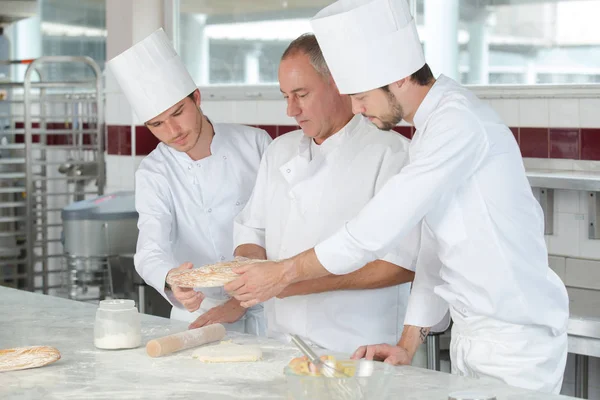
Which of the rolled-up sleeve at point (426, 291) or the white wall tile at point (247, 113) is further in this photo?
the white wall tile at point (247, 113)

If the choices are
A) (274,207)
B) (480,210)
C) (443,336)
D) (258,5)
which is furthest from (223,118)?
(480,210)

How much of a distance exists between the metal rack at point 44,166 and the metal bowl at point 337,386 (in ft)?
13.9

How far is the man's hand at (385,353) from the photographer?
2014 millimetres

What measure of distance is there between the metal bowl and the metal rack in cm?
425

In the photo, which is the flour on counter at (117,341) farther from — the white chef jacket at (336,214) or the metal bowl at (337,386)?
the metal bowl at (337,386)

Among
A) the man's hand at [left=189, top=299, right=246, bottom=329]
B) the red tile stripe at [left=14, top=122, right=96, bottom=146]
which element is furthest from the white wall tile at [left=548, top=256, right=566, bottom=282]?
the red tile stripe at [left=14, top=122, right=96, bottom=146]

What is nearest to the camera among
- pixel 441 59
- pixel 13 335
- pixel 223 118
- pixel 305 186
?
pixel 13 335

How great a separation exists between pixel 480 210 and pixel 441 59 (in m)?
2.16

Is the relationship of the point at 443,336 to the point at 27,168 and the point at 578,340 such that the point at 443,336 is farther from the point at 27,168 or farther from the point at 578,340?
the point at 27,168

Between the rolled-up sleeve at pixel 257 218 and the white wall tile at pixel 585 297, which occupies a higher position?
the rolled-up sleeve at pixel 257 218

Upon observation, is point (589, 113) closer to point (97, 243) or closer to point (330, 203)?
point (330, 203)

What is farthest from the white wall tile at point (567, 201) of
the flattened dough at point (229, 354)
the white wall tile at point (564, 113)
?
the flattened dough at point (229, 354)

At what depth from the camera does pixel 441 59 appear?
Answer: 4062 mm

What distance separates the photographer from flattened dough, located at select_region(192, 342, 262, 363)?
2.03 metres
